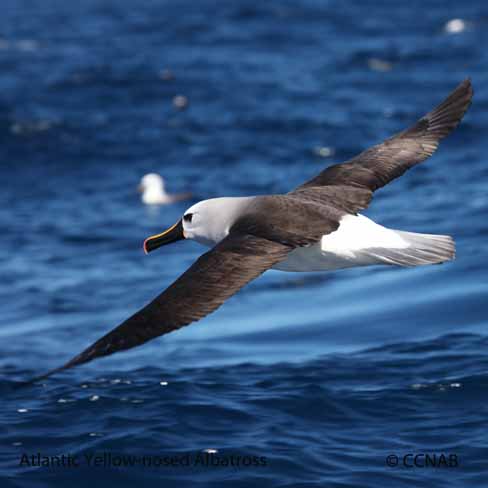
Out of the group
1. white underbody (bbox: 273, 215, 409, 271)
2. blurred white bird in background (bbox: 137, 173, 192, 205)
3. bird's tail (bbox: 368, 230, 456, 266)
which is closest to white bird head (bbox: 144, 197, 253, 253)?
white underbody (bbox: 273, 215, 409, 271)

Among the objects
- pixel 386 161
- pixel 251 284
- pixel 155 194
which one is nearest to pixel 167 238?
pixel 386 161

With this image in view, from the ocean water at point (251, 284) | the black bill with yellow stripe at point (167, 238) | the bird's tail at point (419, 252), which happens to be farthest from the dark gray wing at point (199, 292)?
the ocean water at point (251, 284)

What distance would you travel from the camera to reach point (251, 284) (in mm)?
13461

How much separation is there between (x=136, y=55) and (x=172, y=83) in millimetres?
2440

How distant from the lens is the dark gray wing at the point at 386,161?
8.32 metres

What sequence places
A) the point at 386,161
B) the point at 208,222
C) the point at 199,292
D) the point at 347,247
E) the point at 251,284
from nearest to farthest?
the point at 199,292 < the point at 347,247 < the point at 208,222 < the point at 386,161 < the point at 251,284

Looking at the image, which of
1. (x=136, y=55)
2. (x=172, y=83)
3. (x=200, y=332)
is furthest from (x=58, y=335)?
(x=136, y=55)

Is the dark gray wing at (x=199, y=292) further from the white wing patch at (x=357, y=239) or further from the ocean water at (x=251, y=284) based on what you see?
the ocean water at (x=251, y=284)

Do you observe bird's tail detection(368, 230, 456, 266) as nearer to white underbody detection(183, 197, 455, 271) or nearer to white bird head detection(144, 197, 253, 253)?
white underbody detection(183, 197, 455, 271)

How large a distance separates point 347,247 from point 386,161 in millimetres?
1659

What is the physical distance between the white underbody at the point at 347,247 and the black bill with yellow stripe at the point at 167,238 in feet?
2.83

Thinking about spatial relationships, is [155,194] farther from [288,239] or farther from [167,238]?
[288,239]

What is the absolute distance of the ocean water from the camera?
732 cm

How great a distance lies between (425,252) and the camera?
719 cm
